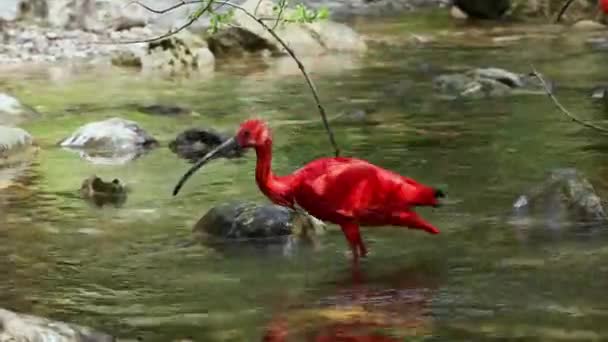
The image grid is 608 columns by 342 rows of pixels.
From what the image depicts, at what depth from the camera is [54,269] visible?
237 inches

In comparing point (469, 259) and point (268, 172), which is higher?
point (268, 172)

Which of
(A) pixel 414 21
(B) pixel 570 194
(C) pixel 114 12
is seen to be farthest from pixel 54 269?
Result: (A) pixel 414 21

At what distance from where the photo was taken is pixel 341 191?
18.9 feet

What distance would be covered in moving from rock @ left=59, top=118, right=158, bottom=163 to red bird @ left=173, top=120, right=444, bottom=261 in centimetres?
372

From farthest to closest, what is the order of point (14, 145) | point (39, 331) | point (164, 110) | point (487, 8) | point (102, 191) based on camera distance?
1. point (487, 8)
2. point (164, 110)
3. point (14, 145)
4. point (102, 191)
5. point (39, 331)

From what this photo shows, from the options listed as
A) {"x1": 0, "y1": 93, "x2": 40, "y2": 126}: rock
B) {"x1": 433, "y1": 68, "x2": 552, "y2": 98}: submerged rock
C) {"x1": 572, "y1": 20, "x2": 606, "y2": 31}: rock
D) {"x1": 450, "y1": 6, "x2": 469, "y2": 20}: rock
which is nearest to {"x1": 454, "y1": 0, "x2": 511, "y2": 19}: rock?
{"x1": 450, "y1": 6, "x2": 469, "y2": 20}: rock

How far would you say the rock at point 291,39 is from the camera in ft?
55.3

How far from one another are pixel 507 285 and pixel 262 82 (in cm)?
865

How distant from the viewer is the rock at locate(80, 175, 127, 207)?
7743mm

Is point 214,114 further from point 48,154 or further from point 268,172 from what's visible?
point 268,172

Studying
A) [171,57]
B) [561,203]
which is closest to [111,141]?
[561,203]

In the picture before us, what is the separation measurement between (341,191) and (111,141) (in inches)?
172

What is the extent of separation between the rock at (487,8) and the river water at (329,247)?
30.0 feet

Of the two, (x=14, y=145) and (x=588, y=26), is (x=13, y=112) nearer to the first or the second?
(x=14, y=145)
